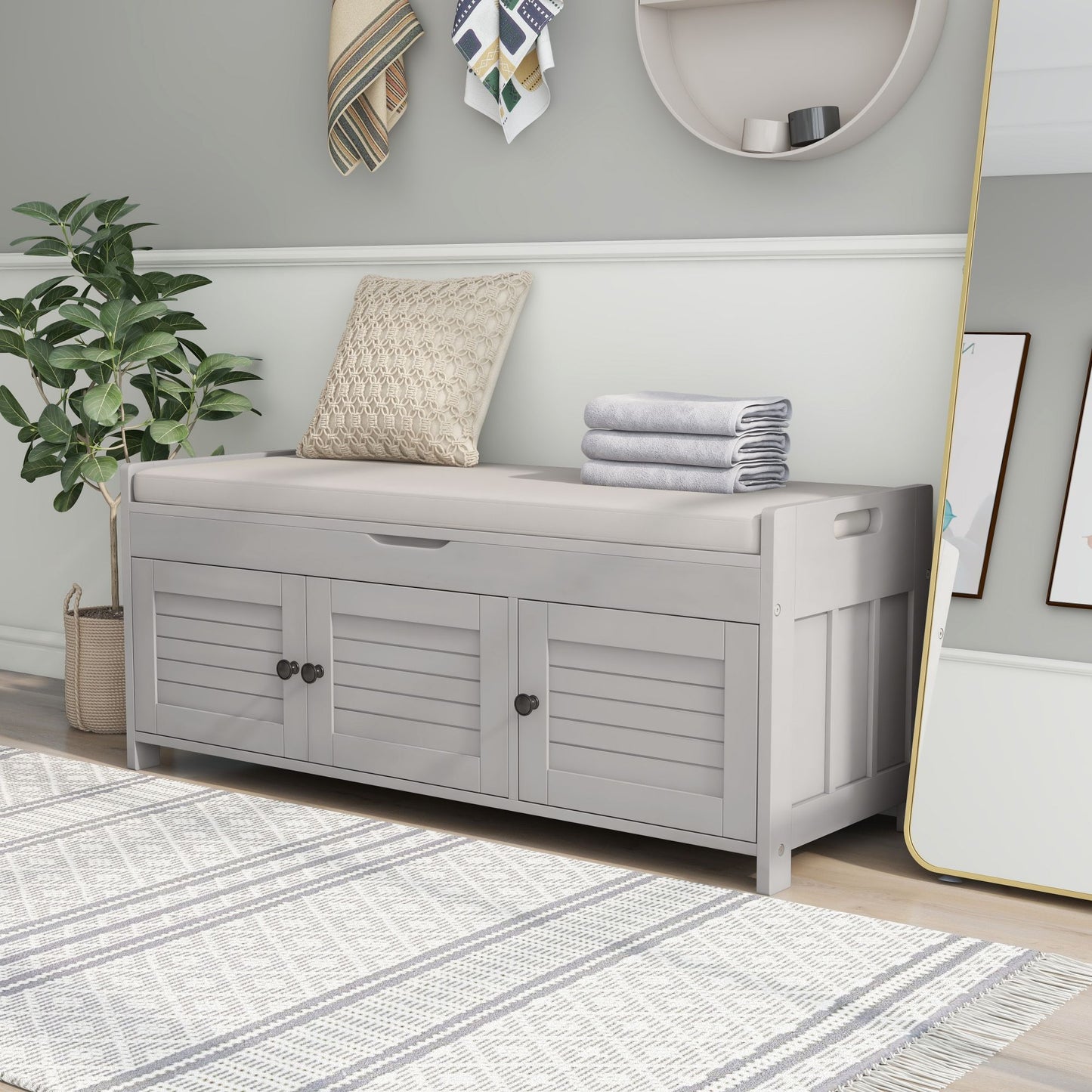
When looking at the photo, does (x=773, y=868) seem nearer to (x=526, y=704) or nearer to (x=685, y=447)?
(x=526, y=704)

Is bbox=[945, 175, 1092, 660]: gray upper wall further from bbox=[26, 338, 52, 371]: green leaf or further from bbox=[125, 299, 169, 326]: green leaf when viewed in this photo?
bbox=[26, 338, 52, 371]: green leaf

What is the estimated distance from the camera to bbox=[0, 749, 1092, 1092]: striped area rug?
1.59 meters

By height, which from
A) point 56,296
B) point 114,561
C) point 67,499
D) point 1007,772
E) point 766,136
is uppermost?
point 766,136

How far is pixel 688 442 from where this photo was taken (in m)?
2.33

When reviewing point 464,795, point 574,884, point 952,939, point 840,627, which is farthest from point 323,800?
point 952,939

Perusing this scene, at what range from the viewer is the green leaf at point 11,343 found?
314 centimetres

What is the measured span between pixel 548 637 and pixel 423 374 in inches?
29.5

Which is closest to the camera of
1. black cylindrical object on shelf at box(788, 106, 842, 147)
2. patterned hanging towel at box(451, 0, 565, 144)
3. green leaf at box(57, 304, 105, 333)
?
black cylindrical object on shelf at box(788, 106, 842, 147)

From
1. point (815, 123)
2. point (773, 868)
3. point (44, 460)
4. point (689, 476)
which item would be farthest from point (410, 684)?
point (815, 123)

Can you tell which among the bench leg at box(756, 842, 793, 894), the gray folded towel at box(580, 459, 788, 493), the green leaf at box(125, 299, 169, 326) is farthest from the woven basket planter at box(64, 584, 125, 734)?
the bench leg at box(756, 842, 793, 894)

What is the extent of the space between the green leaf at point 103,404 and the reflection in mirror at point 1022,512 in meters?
1.63

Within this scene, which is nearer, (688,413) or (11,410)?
(688,413)

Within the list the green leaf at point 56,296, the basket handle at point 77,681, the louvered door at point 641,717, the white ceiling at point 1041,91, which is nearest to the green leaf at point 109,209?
the green leaf at point 56,296

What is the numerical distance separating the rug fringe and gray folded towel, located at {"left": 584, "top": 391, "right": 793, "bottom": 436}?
2.97ft
